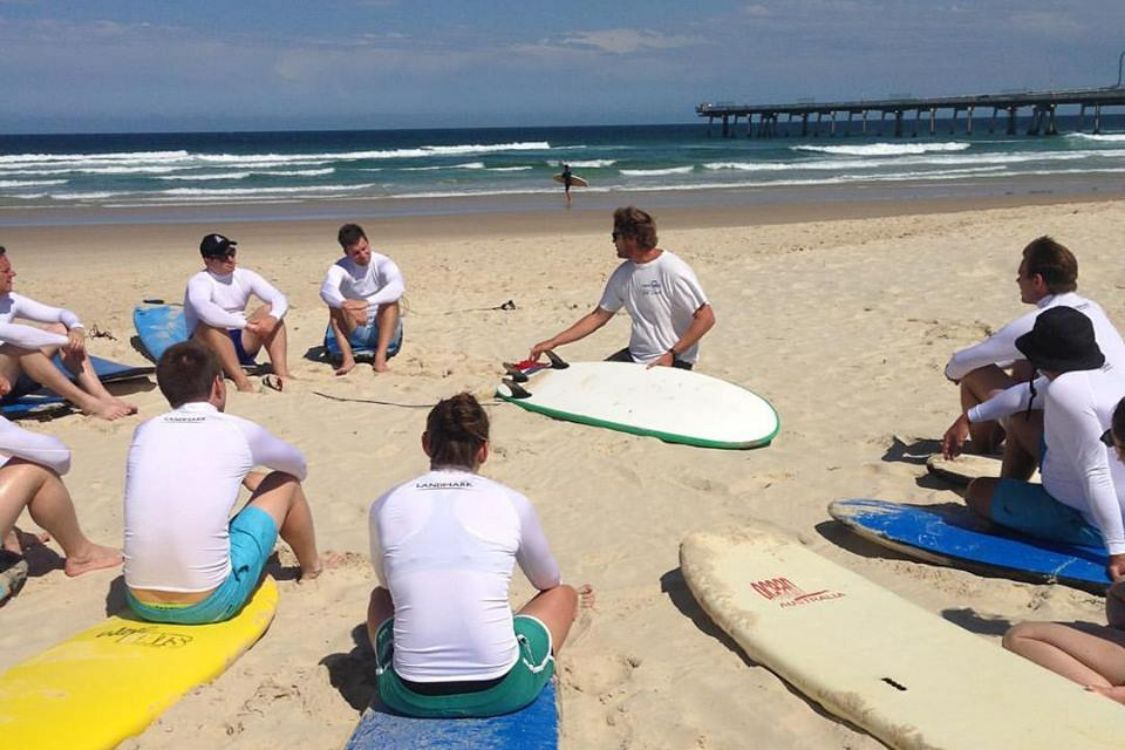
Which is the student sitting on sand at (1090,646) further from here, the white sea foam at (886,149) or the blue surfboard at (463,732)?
the white sea foam at (886,149)

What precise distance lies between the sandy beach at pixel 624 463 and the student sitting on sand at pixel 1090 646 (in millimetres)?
393

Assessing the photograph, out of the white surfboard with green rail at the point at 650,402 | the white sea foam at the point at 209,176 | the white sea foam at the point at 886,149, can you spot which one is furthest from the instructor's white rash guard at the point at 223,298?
the white sea foam at the point at 886,149

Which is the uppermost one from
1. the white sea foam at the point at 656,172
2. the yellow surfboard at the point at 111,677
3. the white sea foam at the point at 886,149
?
the white sea foam at the point at 886,149

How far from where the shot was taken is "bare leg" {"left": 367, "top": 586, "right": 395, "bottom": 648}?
329 cm

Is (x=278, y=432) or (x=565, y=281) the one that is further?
(x=565, y=281)

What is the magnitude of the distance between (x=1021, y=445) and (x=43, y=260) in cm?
1376

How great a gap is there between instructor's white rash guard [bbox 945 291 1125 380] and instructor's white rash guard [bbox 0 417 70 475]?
3995 mm

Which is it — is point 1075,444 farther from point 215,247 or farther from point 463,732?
point 215,247

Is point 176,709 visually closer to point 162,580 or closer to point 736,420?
point 162,580

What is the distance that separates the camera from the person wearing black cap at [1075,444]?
3.72 m

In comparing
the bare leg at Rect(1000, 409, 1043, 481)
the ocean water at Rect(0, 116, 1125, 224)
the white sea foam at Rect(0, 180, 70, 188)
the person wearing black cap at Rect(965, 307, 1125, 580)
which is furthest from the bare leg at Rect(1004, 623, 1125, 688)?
the white sea foam at Rect(0, 180, 70, 188)

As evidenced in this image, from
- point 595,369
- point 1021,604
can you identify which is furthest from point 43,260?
A: point 1021,604

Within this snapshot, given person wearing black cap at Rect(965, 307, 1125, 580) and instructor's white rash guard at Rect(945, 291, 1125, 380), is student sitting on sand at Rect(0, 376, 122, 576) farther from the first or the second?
instructor's white rash guard at Rect(945, 291, 1125, 380)

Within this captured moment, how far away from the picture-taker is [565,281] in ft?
39.0
